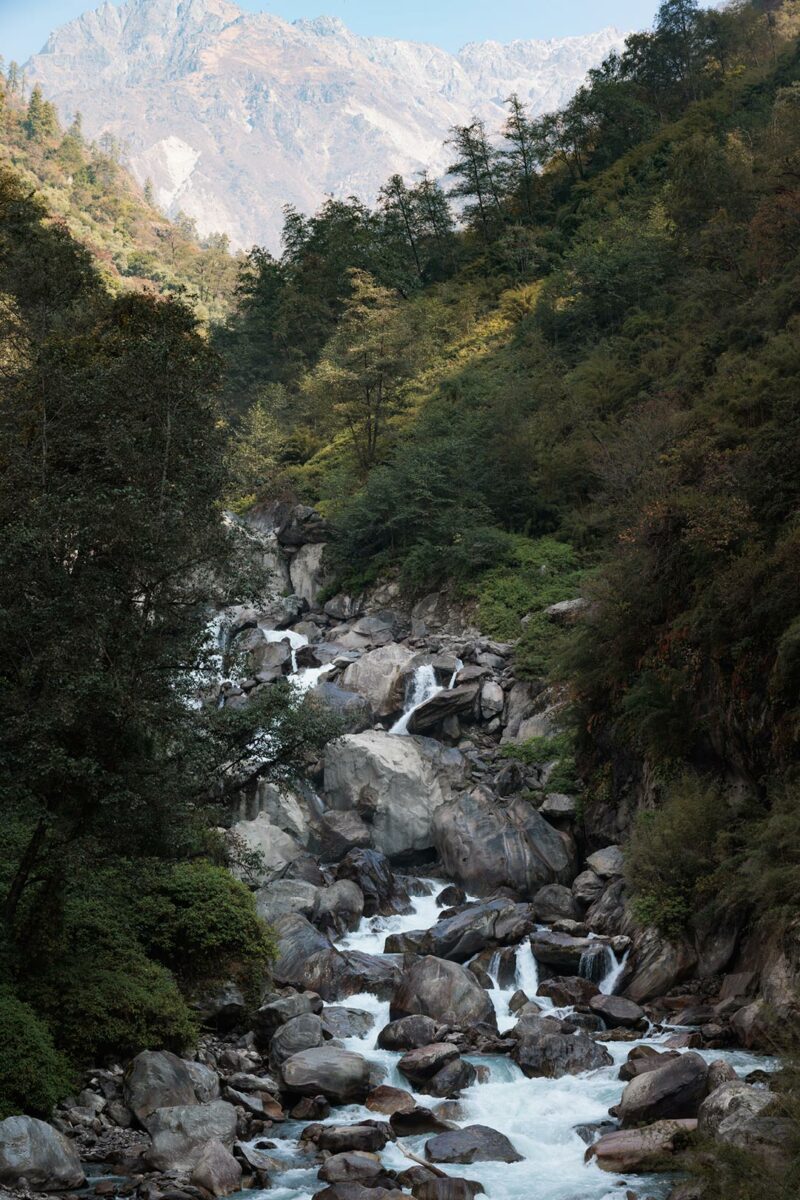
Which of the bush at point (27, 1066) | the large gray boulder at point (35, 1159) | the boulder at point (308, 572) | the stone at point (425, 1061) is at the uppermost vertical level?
the boulder at point (308, 572)

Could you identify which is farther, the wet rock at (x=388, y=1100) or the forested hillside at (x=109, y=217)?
the forested hillside at (x=109, y=217)

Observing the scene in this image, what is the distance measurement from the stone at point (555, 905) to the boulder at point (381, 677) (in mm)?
8176

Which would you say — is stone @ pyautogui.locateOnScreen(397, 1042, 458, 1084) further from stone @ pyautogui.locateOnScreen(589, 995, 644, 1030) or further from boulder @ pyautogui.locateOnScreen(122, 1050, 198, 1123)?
boulder @ pyautogui.locateOnScreen(122, 1050, 198, 1123)

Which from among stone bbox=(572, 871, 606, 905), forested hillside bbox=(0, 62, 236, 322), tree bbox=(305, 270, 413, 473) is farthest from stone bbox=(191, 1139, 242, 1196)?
forested hillside bbox=(0, 62, 236, 322)

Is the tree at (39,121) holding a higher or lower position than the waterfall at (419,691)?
higher

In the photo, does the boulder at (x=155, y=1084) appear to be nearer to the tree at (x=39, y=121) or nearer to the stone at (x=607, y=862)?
the stone at (x=607, y=862)

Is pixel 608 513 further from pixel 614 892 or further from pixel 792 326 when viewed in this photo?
pixel 614 892

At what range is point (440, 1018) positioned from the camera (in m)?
13.7

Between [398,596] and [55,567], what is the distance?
2049 centimetres

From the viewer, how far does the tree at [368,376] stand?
3650 cm

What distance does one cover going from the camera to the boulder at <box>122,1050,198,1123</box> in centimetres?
1073

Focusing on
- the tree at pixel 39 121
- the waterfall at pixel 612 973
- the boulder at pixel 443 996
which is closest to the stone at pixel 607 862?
the waterfall at pixel 612 973

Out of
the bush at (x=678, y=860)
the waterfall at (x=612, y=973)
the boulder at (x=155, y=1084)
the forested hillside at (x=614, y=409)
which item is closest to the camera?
the boulder at (x=155, y=1084)

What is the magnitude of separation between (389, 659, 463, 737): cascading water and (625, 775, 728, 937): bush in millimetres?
9758
